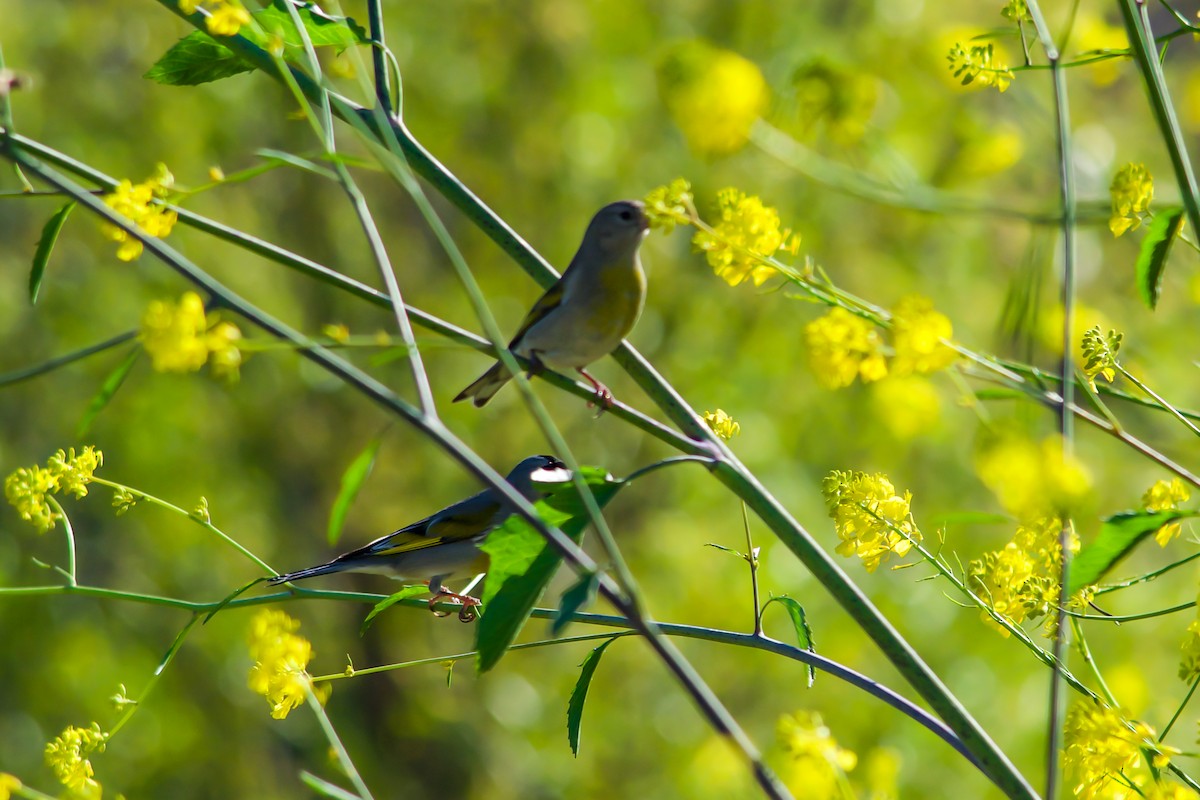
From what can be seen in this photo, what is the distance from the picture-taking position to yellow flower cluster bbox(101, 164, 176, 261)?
118 centimetres

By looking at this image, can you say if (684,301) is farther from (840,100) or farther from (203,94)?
(840,100)

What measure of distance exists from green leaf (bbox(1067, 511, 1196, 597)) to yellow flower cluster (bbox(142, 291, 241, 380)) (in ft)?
2.51

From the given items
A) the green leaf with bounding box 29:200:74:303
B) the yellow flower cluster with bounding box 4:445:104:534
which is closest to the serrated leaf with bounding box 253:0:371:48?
the green leaf with bounding box 29:200:74:303

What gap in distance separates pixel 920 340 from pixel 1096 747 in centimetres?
49

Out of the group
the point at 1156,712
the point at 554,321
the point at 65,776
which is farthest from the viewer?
the point at 1156,712

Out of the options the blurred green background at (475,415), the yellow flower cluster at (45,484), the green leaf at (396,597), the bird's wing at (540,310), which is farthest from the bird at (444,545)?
the blurred green background at (475,415)

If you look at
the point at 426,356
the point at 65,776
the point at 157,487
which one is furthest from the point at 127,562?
the point at 65,776

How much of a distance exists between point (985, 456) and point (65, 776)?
1073mm

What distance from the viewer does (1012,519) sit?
1.11 m

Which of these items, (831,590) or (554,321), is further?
(554,321)

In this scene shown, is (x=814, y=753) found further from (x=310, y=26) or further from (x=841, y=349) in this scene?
(x=310, y=26)

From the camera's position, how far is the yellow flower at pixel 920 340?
103 centimetres

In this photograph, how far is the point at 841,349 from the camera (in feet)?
3.74

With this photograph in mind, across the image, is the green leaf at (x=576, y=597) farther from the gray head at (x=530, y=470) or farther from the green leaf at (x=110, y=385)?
the gray head at (x=530, y=470)
